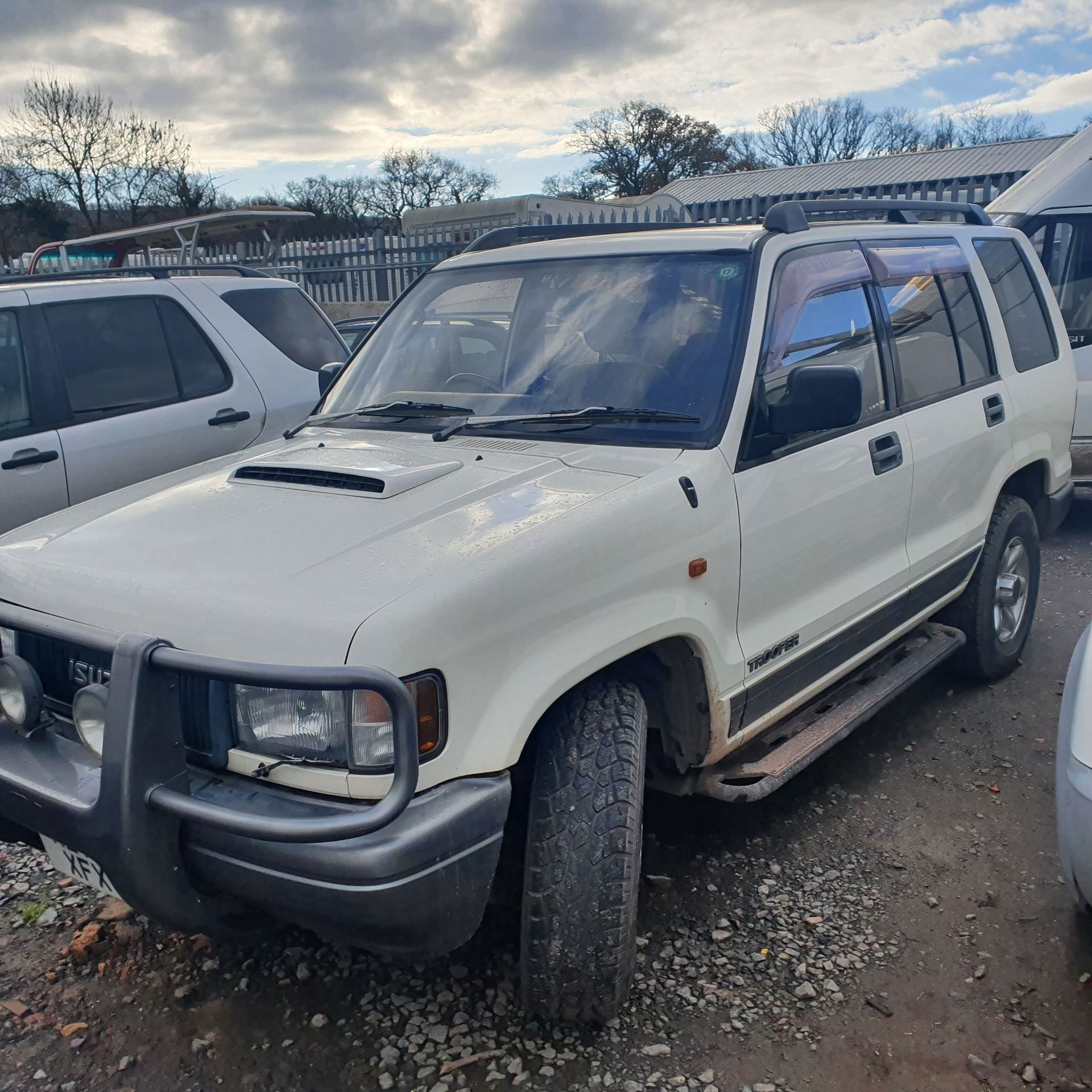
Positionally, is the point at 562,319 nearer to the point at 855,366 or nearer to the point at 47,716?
the point at 855,366

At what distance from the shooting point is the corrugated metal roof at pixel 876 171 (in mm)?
27797

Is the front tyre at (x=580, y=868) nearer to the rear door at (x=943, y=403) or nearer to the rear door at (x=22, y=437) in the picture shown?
the rear door at (x=943, y=403)

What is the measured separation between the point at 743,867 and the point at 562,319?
1.91m

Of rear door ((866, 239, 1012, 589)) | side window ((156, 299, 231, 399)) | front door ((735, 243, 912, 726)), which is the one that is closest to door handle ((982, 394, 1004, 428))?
rear door ((866, 239, 1012, 589))

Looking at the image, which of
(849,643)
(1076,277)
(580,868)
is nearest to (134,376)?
(849,643)

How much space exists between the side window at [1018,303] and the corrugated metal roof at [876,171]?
22.0 m

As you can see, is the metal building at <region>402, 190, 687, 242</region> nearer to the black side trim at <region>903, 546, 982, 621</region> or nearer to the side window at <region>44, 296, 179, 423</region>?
the side window at <region>44, 296, 179, 423</region>

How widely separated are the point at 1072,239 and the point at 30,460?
7.12 m

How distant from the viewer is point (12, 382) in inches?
192

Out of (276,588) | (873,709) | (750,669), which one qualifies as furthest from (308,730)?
(873,709)

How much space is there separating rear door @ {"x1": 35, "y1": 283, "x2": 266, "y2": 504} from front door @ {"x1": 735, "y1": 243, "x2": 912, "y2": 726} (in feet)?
11.0

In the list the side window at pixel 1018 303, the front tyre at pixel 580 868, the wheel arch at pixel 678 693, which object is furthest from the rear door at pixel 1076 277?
the front tyre at pixel 580 868

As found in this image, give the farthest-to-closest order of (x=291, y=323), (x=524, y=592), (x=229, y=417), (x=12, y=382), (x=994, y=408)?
(x=291, y=323) → (x=229, y=417) → (x=12, y=382) → (x=994, y=408) → (x=524, y=592)

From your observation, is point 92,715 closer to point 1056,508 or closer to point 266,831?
point 266,831
